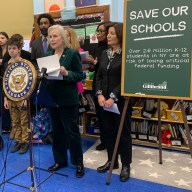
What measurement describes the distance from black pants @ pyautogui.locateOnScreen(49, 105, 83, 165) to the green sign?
0.55 metres

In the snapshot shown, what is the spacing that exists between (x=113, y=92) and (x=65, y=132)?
0.62 metres

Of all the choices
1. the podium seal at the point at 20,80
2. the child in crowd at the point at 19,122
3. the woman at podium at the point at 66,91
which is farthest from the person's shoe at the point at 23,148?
the podium seal at the point at 20,80

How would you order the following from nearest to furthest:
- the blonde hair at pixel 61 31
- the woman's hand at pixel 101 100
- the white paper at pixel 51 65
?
the white paper at pixel 51 65 < the blonde hair at pixel 61 31 < the woman's hand at pixel 101 100

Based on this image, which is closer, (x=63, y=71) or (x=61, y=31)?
(x=63, y=71)

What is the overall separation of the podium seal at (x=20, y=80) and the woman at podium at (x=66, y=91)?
0.31 meters

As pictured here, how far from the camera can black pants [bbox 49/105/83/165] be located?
7.23 feet

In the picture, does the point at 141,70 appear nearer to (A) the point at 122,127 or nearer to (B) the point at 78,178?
(A) the point at 122,127

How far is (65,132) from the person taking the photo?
2312 millimetres

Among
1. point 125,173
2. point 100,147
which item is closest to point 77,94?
point 125,173

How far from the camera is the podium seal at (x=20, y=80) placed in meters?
1.65

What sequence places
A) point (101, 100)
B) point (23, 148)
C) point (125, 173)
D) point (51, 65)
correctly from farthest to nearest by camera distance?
point (23, 148) → point (125, 173) → point (101, 100) → point (51, 65)

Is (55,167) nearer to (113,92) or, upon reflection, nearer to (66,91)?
(66,91)

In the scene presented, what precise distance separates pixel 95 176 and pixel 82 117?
1.13 m

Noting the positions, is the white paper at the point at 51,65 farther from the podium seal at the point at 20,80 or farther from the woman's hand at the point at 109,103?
the woman's hand at the point at 109,103
